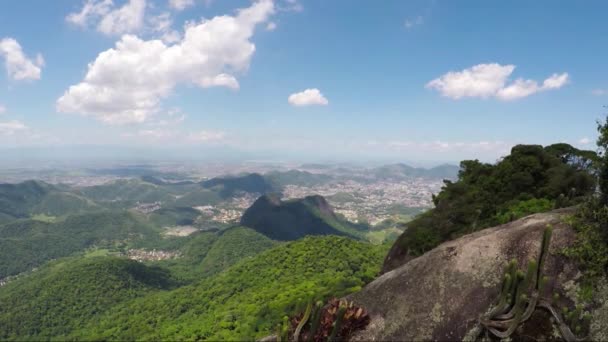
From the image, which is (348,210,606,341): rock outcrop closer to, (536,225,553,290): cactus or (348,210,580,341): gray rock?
(348,210,580,341): gray rock

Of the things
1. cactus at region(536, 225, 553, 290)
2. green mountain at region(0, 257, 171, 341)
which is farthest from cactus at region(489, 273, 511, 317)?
green mountain at region(0, 257, 171, 341)

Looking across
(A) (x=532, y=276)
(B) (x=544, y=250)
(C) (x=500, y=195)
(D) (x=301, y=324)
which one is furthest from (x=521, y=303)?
(C) (x=500, y=195)

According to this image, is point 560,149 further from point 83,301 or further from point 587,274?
point 83,301

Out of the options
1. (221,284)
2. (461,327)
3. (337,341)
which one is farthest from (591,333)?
(221,284)

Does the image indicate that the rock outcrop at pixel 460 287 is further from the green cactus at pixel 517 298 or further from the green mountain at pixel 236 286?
the green mountain at pixel 236 286

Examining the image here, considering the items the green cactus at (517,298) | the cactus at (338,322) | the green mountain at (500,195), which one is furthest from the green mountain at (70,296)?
the green cactus at (517,298)

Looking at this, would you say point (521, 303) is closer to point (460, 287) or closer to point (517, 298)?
point (517, 298)
